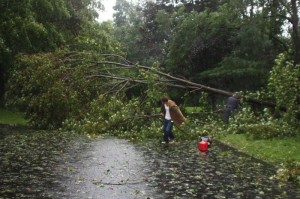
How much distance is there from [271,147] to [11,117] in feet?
66.8

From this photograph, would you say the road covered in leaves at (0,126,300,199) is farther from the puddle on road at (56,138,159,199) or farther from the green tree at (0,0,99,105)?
the green tree at (0,0,99,105)

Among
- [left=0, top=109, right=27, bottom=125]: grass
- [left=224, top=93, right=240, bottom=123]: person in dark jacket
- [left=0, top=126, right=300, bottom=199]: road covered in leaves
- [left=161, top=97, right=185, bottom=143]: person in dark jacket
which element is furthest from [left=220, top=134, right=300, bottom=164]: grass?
[left=0, top=109, right=27, bottom=125]: grass

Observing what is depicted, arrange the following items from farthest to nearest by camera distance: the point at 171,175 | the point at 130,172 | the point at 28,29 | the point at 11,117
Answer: the point at 11,117 → the point at 28,29 → the point at 130,172 → the point at 171,175

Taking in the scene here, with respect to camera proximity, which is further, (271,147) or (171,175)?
(271,147)

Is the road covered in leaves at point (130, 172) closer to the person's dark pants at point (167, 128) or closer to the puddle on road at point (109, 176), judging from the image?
the puddle on road at point (109, 176)

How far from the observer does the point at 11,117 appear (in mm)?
29969

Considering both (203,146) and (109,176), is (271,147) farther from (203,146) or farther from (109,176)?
(109,176)

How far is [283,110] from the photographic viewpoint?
62.1 feet

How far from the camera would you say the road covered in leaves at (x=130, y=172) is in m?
8.58

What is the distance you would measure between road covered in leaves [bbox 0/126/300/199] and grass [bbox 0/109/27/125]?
482 inches

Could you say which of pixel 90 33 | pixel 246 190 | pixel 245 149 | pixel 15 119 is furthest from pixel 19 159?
pixel 90 33

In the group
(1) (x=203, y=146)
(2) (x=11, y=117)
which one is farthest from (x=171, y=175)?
(2) (x=11, y=117)

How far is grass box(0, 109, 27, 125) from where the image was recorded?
1106 inches

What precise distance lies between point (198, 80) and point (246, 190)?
78.7 feet
